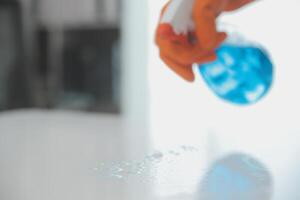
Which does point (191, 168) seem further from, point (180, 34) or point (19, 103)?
point (19, 103)

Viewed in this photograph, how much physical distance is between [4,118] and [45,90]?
756mm

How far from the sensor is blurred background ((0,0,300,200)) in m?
0.36

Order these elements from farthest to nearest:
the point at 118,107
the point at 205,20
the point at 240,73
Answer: the point at 118,107, the point at 240,73, the point at 205,20

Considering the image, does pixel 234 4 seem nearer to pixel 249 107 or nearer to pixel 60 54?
pixel 249 107

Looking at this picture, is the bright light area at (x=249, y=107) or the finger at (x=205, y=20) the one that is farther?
the bright light area at (x=249, y=107)

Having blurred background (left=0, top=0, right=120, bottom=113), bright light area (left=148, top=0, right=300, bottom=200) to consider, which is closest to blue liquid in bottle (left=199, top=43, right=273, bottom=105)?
bright light area (left=148, top=0, right=300, bottom=200)

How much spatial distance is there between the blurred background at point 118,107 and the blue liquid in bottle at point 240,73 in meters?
0.03

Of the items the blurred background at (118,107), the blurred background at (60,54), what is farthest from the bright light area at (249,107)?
the blurred background at (60,54)

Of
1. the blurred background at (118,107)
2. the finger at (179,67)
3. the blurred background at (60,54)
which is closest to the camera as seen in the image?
the blurred background at (118,107)

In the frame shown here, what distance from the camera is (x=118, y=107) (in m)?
1.36

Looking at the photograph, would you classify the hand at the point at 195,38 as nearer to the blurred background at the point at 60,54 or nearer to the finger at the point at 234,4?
the finger at the point at 234,4

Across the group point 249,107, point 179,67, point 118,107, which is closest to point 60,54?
point 118,107

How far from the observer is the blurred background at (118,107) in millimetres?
365

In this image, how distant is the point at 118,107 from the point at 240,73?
0.80 metres
